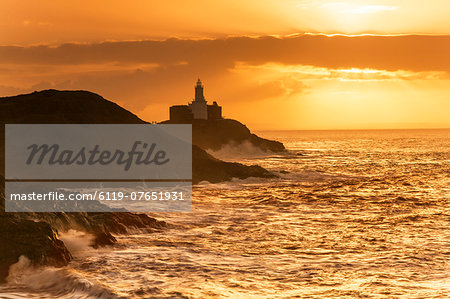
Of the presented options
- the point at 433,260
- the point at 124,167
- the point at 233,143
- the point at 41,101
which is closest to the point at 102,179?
the point at 124,167

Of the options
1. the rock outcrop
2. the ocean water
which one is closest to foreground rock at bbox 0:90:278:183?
the ocean water

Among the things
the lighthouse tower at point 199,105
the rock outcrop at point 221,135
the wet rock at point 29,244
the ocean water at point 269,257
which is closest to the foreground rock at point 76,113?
the ocean water at point 269,257

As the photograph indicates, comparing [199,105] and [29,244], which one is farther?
[199,105]

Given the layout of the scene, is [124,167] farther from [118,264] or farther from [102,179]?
[118,264]

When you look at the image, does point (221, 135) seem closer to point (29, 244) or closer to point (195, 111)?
point (195, 111)

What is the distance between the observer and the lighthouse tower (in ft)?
401

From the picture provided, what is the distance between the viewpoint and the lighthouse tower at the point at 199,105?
122250mm

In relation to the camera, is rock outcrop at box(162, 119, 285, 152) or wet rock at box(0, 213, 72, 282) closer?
wet rock at box(0, 213, 72, 282)

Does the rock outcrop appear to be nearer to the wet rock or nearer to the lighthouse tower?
the lighthouse tower

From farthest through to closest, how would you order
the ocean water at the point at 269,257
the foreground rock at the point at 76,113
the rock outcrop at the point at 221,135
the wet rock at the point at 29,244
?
the rock outcrop at the point at 221,135 → the foreground rock at the point at 76,113 → the wet rock at the point at 29,244 → the ocean water at the point at 269,257

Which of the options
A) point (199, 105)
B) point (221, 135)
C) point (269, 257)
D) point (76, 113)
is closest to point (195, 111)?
point (199, 105)

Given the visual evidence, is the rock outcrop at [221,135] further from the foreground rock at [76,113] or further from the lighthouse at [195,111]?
the foreground rock at [76,113]

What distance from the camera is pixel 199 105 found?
12531 centimetres

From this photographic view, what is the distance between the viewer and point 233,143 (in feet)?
398
